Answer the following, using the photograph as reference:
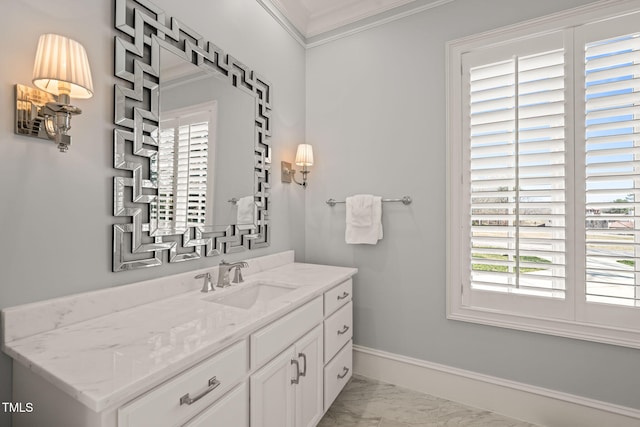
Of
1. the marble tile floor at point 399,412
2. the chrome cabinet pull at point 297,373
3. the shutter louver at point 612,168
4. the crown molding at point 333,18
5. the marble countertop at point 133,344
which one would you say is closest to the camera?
the marble countertop at point 133,344

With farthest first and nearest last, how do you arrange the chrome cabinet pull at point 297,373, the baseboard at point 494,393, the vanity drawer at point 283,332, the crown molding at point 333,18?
the crown molding at point 333,18, the baseboard at point 494,393, the chrome cabinet pull at point 297,373, the vanity drawer at point 283,332

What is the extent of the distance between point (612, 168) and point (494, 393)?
1469 millimetres

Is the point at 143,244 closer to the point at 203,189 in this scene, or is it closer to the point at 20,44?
the point at 203,189

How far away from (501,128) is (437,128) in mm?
379

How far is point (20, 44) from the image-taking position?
0.97 m

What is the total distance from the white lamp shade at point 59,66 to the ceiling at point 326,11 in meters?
1.59

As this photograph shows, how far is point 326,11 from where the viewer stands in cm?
237

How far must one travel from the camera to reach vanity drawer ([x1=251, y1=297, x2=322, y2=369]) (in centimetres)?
114

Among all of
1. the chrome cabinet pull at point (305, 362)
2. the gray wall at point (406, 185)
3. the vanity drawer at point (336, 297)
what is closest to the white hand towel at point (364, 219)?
the gray wall at point (406, 185)

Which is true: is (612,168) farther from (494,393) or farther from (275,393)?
(275,393)

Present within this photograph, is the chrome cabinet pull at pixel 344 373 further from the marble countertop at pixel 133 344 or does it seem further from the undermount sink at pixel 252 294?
the marble countertop at pixel 133 344

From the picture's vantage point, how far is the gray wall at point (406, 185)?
182cm

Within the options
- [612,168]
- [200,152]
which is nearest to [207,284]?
[200,152]

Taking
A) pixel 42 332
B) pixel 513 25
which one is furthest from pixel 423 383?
pixel 513 25
